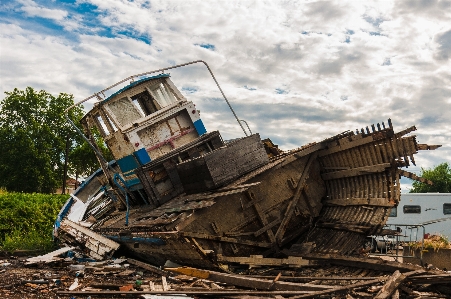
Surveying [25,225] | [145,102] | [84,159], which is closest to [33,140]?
[84,159]

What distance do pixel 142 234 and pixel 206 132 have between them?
3.87m

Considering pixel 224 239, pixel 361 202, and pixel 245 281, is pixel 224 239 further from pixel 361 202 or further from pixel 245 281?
pixel 361 202

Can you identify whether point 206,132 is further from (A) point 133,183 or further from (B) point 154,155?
(A) point 133,183

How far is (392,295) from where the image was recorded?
21.2 ft

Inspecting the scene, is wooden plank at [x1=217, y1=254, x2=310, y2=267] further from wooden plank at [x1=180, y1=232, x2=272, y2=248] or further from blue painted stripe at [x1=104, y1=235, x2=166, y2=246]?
blue painted stripe at [x1=104, y1=235, x2=166, y2=246]

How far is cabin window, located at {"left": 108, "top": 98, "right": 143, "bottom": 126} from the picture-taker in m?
12.2

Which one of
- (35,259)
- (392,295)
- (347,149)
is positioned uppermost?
(35,259)

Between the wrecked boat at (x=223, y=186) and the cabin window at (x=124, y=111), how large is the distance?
30 millimetres

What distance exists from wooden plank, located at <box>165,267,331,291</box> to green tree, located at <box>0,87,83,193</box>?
4396 centimetres

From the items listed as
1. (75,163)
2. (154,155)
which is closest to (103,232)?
(154,155)

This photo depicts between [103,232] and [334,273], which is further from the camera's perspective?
[103,232]

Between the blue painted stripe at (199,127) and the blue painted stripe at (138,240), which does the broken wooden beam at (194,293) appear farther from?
the blue painted stripe at (199,127)

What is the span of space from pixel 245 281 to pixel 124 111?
6.67 meters

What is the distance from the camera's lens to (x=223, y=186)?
31.7 ft
